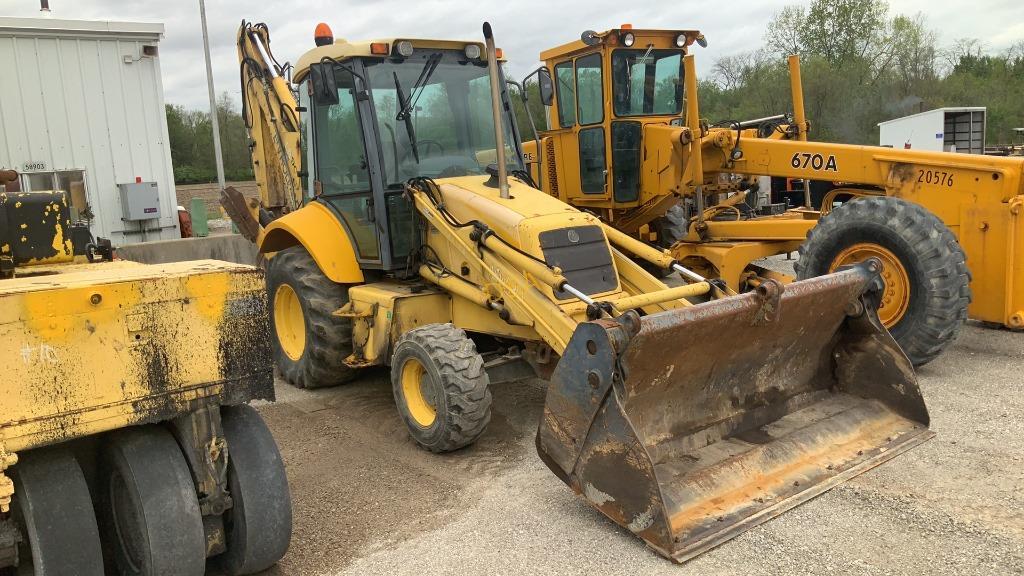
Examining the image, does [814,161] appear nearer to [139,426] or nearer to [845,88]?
[139,426]

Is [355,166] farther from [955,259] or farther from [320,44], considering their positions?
[955,259]

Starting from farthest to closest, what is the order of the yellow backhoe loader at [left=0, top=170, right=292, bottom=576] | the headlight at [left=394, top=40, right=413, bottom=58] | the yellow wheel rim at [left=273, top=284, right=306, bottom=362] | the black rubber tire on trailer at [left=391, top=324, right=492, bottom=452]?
the yellow wheel rim at [left=273, top=284, right=306, bottom=362]
the headlight at [left=394, top=40, right=413, bottom=58]
the black rubber tire on trailer at [left=391, top=324, right=492, bottom=452]
the yellow backhoe loader at [left=0, top=170, right=292, bottom=576]

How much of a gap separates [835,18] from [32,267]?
45866 mm

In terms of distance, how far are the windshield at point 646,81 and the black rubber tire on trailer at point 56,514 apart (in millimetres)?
6791

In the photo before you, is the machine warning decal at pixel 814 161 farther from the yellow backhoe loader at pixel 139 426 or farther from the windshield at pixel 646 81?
the yellow backhoe loader at pixel 139 426

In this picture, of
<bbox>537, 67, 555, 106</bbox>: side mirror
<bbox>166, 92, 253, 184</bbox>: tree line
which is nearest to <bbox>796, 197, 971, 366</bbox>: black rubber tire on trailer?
<bbox>537, 67, 555, 106</bbox>: side mirror

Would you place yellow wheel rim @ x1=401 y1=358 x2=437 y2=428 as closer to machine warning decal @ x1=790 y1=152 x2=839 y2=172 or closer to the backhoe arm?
the backhoe arm

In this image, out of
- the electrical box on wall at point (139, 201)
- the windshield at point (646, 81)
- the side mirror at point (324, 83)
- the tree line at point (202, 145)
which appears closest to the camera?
the side mirror at point (324, 83)

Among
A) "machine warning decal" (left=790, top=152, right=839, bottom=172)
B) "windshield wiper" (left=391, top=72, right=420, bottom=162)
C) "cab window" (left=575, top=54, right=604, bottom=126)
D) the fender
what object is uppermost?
"cab window" (left=575, top=54, right=604, bottom=126)

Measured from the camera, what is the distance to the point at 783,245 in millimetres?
7309

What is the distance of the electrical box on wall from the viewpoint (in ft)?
32.8

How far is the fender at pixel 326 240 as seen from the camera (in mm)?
6137

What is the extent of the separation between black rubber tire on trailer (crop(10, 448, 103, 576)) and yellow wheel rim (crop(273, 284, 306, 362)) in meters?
3.78

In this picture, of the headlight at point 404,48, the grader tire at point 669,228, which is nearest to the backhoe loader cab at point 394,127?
the headlight at point 404,48
